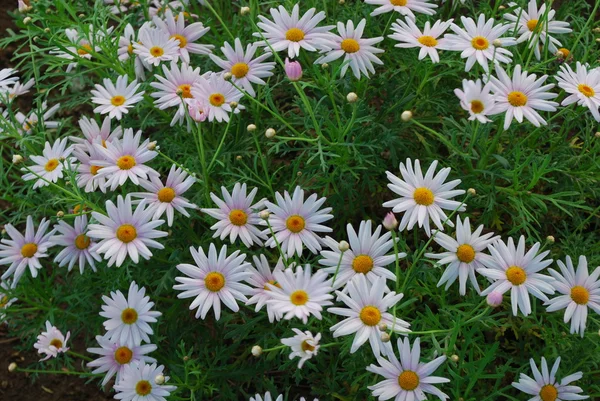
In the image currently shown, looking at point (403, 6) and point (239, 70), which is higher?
point (403, 6)

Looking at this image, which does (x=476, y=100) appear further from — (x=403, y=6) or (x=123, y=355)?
(x=123, y=355)

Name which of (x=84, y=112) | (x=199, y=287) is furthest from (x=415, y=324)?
(x=84, y=112)

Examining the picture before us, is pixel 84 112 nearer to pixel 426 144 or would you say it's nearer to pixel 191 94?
pixel 191 94

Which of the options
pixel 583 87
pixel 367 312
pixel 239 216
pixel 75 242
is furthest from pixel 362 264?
pixel 75 242

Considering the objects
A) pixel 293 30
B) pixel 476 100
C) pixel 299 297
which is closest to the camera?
pixel 299 297

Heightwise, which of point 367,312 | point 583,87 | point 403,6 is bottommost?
point 367,312

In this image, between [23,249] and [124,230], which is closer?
[124,230]

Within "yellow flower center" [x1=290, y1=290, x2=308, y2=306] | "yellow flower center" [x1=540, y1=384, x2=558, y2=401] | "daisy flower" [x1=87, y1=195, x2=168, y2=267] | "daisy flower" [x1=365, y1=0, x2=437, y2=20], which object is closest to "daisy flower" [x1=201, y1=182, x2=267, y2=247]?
"daisy flower" [x1=87, y1=195, x2=168, y2=267]

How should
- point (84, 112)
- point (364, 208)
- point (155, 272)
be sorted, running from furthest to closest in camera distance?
point (84, 112) < point (364, 208) < point (155, 272)
